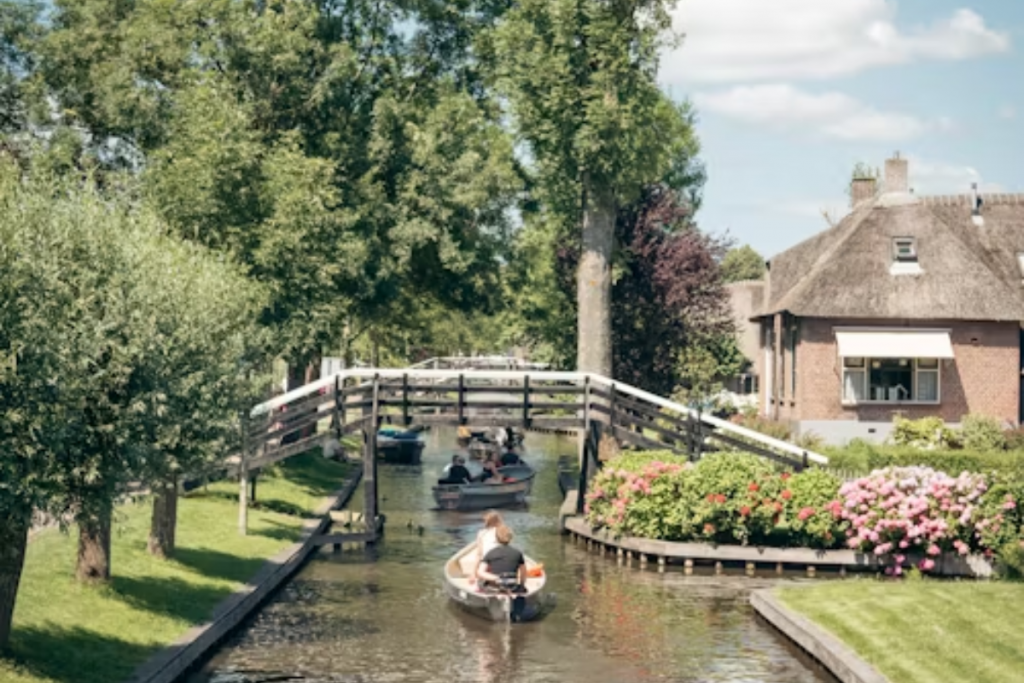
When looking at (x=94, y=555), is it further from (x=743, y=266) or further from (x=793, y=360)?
(x=743, y=266)

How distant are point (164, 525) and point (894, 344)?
31.7 meters

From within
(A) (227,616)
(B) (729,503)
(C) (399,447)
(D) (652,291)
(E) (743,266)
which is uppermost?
(E) (743,266)

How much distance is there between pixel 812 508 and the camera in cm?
3067

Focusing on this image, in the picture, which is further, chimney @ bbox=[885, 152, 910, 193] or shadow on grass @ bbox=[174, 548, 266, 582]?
chimney @ bbox=[885, 152, 910, 193]

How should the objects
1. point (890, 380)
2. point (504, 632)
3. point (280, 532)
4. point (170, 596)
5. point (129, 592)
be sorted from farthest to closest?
point (890, 380) < point (280, 532) < point (504, 632) < point (170, 596) < point (129, 592)

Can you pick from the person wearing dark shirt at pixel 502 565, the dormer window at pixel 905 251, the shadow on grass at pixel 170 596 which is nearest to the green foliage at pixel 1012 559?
the person wearing dark shirt at pixel 502 565

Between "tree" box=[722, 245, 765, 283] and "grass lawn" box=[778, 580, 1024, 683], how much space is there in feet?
441

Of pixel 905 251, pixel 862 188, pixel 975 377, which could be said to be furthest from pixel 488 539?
pixel 862 188

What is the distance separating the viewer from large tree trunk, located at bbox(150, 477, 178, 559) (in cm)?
2492

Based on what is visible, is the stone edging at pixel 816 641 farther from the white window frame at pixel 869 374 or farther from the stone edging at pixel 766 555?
the white window frame at pixel 869 374

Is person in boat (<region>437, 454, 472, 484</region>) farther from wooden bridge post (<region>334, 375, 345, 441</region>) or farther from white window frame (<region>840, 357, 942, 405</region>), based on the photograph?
white window frame (<region>840, 357, 942, 405</region>)

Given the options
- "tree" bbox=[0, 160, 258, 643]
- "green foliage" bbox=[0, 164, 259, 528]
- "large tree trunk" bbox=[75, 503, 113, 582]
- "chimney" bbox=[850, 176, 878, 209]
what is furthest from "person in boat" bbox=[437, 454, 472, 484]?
"chimney" bbox=[850, 176, 878, 209]

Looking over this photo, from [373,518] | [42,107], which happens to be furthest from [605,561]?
[42,107]

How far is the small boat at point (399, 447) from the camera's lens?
57.4 metres
